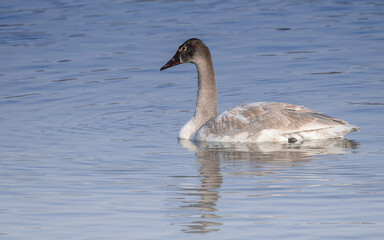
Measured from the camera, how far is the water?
884 cm

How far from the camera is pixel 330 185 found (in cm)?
1000

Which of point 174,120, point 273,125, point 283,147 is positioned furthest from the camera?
point 174,120

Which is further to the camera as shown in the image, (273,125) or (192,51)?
(192,51)

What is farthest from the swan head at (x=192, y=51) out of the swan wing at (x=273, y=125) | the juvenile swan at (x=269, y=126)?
the swan wing at (x=273, y=125)

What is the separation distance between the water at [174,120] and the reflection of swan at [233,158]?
32 millimetres

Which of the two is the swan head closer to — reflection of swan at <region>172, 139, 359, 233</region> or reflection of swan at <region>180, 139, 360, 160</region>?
reflection of swan at <region>172, 139, 359, 233</region>

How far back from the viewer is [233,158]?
12.1 metres

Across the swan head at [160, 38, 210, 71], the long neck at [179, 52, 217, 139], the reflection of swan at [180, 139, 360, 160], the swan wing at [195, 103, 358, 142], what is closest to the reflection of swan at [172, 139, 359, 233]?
the reflection of swan at [180, 139, 360, 160]

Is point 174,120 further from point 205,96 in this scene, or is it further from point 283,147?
point 283,147

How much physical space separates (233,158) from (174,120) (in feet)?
11.7

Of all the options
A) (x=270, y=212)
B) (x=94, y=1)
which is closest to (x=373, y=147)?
(x=270, y=212)

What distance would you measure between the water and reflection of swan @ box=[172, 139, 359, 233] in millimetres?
32

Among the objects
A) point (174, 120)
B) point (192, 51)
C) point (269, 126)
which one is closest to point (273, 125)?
point (269, 126)

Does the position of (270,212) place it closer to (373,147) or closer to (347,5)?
(373,147)
